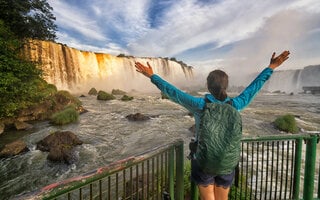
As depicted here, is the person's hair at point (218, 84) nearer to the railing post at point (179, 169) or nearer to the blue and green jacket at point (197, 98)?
the blue and green jacket at point (197, 98)

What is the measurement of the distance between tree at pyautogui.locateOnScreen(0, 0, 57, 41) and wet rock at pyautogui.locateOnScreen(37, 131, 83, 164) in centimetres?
1292

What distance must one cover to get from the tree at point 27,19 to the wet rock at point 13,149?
41.5 feet

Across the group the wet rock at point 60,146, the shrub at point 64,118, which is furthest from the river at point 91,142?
the shrub at point 64,118

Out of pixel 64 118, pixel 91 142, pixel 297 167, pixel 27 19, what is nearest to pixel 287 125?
pixel 91 142

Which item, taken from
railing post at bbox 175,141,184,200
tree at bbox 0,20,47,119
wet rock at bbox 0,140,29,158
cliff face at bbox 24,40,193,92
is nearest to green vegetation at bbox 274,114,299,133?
railing post at bbox 175,141,184,200

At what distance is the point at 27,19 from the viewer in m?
20.8

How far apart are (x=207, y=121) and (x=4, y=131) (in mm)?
16038

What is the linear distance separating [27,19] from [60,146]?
16.6 metres

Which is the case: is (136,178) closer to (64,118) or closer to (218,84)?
(218,84)

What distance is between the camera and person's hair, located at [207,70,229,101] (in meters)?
2.20

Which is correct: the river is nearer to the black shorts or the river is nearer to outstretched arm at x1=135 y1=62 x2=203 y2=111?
the black shorts

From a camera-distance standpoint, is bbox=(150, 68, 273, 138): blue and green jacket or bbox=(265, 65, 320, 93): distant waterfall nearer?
bbox=(150, 68, 273, 138): blue and green jacket

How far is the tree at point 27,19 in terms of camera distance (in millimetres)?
18828

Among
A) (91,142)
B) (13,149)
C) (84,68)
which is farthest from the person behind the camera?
(84,68)
